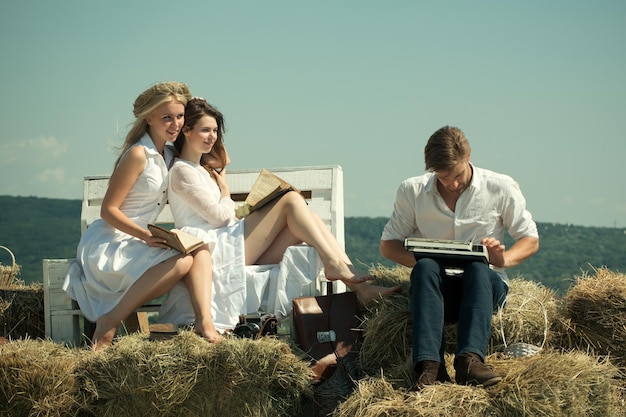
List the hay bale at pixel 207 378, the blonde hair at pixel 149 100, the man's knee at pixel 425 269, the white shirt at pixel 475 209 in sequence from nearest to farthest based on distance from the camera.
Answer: the man's knee at pixel 425 269 < the hay bale at pixel 207 378 < the white shirt at pixel 475 209 < the blonde hair at pixel 149 100

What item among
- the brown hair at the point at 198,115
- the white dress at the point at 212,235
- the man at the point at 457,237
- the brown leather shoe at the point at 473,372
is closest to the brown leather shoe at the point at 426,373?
the man at the point at 457,237

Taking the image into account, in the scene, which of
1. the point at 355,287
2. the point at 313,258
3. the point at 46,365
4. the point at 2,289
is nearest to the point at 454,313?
the point at 355,287

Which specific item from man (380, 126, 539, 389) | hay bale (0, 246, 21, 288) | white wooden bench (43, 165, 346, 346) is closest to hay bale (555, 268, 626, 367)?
man (380, 126, 539, 389)

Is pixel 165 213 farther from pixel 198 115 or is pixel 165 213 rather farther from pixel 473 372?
pixel 473 372

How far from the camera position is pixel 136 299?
210 inches

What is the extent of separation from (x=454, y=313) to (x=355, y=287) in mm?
757

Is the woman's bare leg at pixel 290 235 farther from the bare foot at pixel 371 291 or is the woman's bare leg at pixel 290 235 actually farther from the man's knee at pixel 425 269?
the man's knee at pixel 425 269

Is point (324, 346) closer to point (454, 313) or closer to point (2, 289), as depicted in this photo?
point (454, 313)

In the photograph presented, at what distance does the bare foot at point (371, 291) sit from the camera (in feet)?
16.5

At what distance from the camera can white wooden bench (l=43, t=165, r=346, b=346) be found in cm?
568

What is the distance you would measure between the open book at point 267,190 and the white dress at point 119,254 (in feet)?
2.05

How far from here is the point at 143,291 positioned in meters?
5.33

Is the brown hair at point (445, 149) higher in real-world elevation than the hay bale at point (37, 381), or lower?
higher

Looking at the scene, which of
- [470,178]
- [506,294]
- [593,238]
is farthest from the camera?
[593,238]
